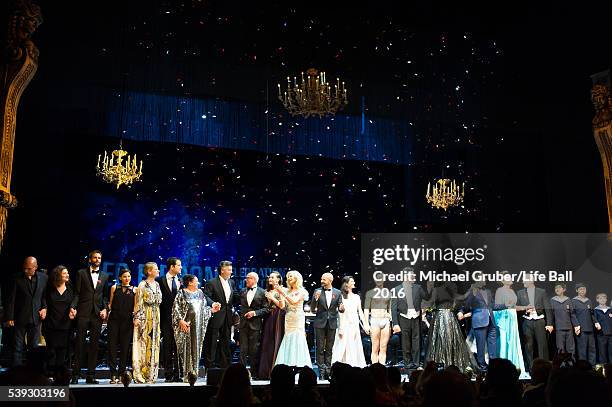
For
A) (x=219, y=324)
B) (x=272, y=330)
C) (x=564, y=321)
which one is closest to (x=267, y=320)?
(x=272, y=330)

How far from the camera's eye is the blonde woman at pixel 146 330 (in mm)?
6961

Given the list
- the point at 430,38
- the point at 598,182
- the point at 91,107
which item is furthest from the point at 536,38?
the point at 91,107

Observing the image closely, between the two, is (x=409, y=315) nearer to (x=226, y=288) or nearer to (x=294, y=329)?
(x=294, y=329)

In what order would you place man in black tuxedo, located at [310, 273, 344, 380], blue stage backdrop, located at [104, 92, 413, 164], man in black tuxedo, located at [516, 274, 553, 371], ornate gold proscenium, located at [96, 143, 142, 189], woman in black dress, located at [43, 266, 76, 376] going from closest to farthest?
1. woman in black dress, located at [43, 266, 76, 376]
2. man in black tuxedo, located at [310, 273, 344, 380]
3. man in black tuxedo, located at [516, 274, 553, 371]
4. ornate gold proscenium, located at [96, 143, 142, 189]
5. blue stage backdrop, located at [104, 92, 413, 164]

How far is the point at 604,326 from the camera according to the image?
8781 millimetres

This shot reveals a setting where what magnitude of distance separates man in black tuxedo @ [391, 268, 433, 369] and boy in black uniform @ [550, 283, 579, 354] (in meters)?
1.78

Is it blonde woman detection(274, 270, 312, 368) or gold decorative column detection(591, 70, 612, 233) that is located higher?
gold decorative column detection(591, 70, 612, 233)

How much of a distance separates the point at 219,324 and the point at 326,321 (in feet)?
4.26

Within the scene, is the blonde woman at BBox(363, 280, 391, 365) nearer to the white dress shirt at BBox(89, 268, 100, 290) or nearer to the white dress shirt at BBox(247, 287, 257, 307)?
the white dress shirt at BBox(247, 287, 257, 307)

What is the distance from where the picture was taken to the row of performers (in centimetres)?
680

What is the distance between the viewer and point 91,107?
1051 cm

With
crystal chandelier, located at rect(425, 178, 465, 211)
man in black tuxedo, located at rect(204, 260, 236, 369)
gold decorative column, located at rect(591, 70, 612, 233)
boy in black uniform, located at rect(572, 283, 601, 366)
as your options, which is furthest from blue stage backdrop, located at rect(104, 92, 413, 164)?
gold decorative column, located at rect(591, 70, 612, 233)

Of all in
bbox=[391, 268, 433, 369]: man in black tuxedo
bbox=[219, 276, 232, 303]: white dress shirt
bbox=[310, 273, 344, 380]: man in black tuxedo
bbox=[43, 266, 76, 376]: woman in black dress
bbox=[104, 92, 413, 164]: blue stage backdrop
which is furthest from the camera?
bbox=[104, 92, 413, 164]: blue stage backdrop

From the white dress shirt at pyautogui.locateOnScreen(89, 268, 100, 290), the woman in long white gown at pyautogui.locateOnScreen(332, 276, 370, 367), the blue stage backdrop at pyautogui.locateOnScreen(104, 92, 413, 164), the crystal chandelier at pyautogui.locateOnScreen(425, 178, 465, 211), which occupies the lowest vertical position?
the woman in long white gown at pyautogui.locateOnScreen(332, 276, 370, 367)
